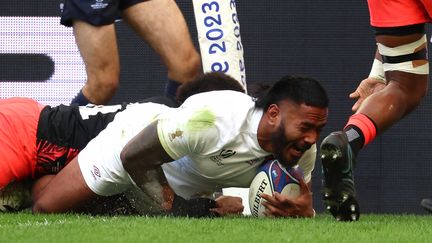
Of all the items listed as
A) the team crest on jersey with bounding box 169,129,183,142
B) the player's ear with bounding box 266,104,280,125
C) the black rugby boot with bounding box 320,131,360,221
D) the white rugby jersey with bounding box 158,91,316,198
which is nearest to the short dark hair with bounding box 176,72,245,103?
the white rugby jersey with bounding box 158,91,316,198

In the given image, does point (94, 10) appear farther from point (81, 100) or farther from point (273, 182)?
point (273, 182)

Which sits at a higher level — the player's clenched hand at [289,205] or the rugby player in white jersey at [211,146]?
the rugby player in white jersey at [211,146]

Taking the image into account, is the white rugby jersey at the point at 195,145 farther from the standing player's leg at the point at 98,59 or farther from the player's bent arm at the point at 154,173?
the standing player's leg at the point at 98,59

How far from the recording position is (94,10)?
24.0 ft

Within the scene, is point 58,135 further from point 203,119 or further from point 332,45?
point 332,45

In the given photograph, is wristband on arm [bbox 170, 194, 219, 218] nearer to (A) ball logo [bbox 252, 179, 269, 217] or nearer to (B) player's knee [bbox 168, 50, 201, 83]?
(A) ball logo [bbox 252, 179, 269, 217]

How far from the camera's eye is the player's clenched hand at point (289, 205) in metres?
5.67

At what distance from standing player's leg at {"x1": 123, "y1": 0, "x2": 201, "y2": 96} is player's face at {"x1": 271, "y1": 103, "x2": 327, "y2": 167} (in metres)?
1.88

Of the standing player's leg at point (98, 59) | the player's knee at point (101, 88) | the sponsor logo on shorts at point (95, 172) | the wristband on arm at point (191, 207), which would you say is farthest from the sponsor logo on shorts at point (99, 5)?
the wristband on arm at point (191, 207)

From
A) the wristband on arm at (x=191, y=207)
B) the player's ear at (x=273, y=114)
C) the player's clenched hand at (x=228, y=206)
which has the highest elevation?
the player's ear at (x=273, y=114)

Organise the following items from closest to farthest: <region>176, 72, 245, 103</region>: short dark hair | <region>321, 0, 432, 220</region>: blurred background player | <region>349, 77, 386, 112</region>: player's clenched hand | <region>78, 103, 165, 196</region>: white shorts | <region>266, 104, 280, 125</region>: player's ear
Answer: <region>266, 104, 280, 125</region>: player's ear, <region>321, 0, 432, 220</region>: blurred background player, <region>78, 103, 165, 196</region>: white shorts, <region>176, 72, 245, 103</region>: short dark hair, <region>349, 77, 386, 112</region>: player's clenched hand

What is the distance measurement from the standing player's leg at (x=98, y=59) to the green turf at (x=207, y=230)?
1.87 m

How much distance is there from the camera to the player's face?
214 inches

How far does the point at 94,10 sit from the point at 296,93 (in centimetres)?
216
